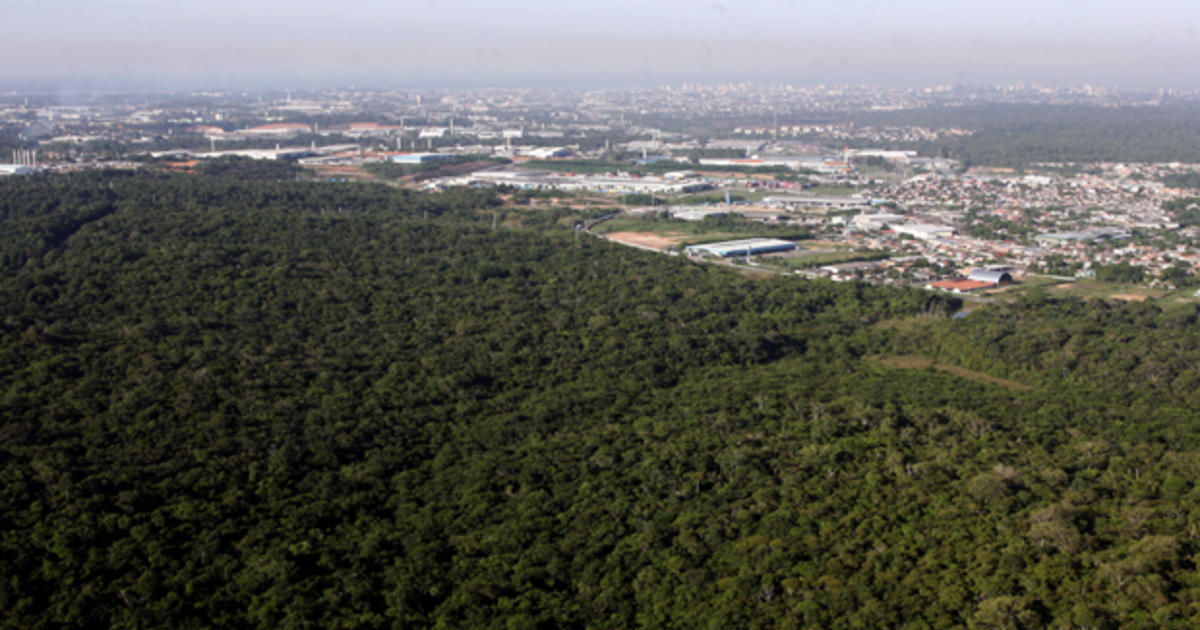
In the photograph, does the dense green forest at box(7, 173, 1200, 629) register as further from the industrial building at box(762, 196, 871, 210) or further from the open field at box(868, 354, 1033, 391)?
the industrial building at box(762, 196, 871, 210)

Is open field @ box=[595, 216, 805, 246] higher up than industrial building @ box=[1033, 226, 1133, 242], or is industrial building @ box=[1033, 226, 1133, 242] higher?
industrial building @ box=[1033, 226, 1133, 242]

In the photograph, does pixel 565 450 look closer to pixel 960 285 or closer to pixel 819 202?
pixel 960 285

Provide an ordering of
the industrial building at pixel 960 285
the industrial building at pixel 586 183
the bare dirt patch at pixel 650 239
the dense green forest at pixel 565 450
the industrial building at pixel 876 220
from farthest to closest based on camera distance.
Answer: the industrial building at pixel 586 183 → the industrial building at pixel 876 220 → the bare dirt patch at pixel 650 239 → the industrial building at pixel 960 285 → the dense green forest at pixel 565 450

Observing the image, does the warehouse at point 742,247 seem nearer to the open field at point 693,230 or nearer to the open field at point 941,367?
the open field at point 693,230

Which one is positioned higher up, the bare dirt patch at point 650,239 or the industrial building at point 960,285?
the bare dirt patch at point 650,239

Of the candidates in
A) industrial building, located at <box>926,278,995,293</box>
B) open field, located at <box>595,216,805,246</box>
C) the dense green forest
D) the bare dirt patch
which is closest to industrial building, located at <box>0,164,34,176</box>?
the dense green forest

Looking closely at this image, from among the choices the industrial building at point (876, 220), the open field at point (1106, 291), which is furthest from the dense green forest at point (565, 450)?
the industrial building at point (876, 220)
